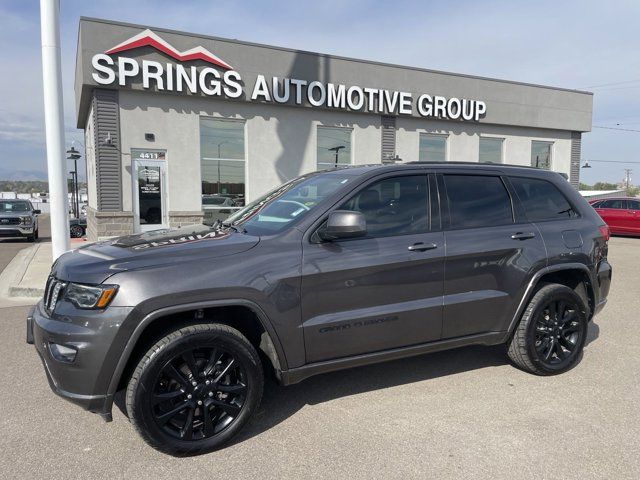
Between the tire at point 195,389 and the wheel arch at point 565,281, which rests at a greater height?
the wheel arch at point 565,281

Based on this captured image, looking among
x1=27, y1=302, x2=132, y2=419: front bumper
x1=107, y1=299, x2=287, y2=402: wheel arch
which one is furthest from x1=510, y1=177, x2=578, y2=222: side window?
x1=27, y1=302, x2=132, y2=419: front bumper

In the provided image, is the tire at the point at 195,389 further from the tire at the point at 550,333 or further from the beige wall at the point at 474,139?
Answer: the beige wall at the point at 474,139

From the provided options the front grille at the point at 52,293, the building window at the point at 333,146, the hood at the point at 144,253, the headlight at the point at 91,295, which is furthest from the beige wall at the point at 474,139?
the headlight at the point at 91,295

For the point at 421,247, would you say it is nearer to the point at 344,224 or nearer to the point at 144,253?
the point at 344,224

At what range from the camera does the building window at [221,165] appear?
14047 millimetres

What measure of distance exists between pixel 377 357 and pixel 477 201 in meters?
1.58

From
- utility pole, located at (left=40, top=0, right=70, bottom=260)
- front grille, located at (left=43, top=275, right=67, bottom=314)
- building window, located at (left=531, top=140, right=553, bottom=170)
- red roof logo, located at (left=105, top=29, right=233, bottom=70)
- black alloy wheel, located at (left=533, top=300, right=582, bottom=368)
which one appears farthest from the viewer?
building window, located at (left=531, top=140, right=553, bottom=170)

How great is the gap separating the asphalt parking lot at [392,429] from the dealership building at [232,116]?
30.7 ft

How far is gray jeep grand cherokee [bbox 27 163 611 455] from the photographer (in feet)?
9.29

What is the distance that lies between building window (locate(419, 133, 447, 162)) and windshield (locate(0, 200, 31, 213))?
48.3ft

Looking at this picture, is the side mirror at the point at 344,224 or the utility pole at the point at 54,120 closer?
the side mirror at the point at 344,224

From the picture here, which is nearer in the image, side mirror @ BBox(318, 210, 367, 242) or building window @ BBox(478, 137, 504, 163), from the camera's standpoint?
side mirror @ BBox(318, 210, 367, 242)

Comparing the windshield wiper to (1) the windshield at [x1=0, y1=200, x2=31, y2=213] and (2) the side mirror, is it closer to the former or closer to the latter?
(2) the side mirror

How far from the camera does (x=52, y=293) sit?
3.09 meters
